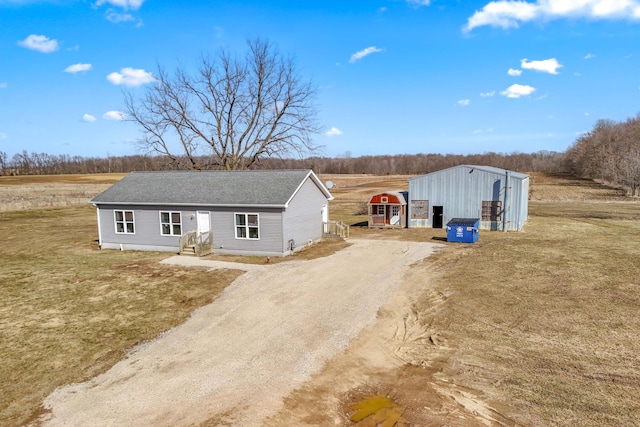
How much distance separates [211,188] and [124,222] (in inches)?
236

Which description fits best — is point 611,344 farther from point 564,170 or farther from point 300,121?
point 564,170

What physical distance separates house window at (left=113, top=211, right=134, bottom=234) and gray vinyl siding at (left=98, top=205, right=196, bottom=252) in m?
0.20

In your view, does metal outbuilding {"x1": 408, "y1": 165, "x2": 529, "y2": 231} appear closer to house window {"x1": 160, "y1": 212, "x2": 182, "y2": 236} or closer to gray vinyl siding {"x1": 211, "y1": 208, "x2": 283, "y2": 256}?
gray vinyl siding {"x1": 211, "y1": 208, "x2": 283, "y2": 256}

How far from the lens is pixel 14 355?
11.0 meters

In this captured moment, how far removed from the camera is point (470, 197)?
30.6m

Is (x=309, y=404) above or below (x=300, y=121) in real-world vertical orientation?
below

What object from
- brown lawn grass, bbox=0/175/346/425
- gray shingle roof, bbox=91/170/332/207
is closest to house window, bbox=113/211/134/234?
gray shingle roof, bbox=91/170/332/207

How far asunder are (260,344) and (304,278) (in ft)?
21.4

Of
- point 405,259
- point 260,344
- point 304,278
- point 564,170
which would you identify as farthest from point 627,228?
point 564,170

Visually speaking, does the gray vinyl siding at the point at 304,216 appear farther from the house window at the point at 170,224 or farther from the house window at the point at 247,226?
the house window at the point at 170,224

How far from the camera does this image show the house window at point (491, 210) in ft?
98.0

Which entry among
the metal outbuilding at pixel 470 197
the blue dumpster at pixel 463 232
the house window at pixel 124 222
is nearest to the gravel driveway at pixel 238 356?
the blue dumpster at pixel 463 232

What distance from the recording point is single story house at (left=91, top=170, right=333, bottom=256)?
22.4 meters

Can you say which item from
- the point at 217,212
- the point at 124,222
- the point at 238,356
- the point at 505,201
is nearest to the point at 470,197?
the point at 505,201
